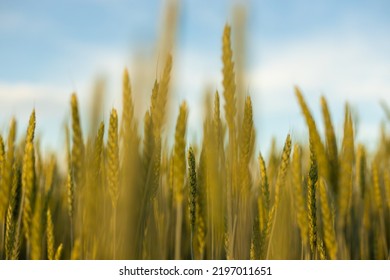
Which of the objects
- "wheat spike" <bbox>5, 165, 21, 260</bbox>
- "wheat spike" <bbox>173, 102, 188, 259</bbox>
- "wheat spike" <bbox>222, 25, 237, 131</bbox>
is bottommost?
"wheat spike" <bbox>5, 165, 21, 260</bbox>

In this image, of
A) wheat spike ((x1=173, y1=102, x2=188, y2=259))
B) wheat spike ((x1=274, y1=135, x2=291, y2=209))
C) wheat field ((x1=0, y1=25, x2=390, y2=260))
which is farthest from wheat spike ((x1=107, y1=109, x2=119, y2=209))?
wheat spike ((x1=274, y1=135, x2=291, y2=209))

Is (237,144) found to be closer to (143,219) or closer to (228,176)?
(228,176)

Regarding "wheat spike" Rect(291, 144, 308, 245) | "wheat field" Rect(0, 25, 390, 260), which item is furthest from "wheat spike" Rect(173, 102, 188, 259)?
"wheat spike" Rect(291, 144, 308, 245)

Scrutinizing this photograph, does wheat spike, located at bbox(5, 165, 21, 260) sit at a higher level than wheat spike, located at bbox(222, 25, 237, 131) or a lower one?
lower

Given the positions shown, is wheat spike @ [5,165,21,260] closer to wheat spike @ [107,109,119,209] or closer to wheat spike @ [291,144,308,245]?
wheat spike @ [107,109,119,209]

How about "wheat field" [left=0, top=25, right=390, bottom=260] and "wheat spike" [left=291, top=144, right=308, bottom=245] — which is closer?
"wheat field" [left=0, top=25, right=390, bottom=260]

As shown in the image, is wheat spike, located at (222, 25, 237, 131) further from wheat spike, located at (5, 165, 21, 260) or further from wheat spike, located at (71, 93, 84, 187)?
wheat spike, located at (5, 165, 21, 260)

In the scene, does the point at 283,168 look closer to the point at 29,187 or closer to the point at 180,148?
the point at 180,148

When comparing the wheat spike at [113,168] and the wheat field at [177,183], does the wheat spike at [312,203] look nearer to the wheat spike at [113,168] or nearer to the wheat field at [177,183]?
the wheat field at [177,183]

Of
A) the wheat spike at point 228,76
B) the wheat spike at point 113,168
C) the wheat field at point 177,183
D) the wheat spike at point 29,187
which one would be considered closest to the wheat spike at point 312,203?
the wheat field at point 177,183
